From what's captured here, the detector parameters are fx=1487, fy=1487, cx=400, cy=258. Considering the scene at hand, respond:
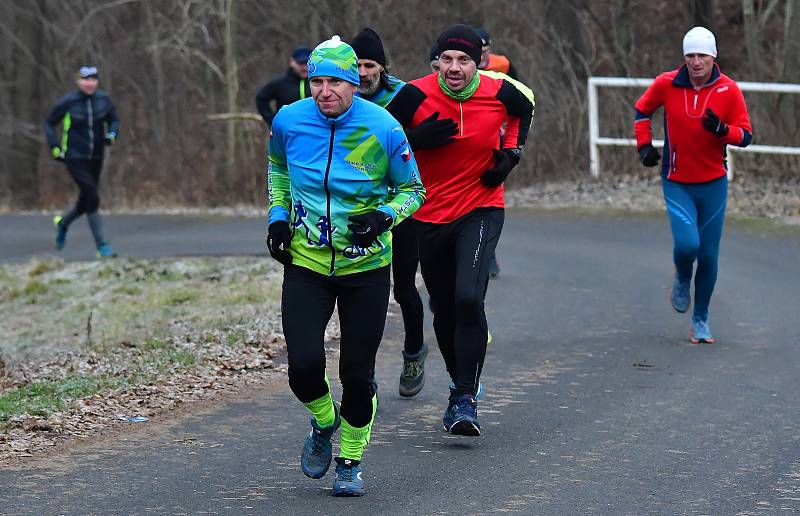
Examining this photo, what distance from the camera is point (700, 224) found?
1059 cm

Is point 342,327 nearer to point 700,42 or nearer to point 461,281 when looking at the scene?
point 461,281

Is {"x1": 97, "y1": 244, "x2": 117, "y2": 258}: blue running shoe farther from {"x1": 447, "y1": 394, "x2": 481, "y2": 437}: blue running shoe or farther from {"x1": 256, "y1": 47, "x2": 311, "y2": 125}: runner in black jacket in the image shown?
{"x1": 447, "y1": 394, "x2": 481, "y2": 437}: blue running shoe

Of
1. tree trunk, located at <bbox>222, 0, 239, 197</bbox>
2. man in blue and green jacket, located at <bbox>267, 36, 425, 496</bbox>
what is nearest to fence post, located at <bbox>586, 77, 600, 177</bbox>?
tree trunk, located at <bbox>222, 0, 239, 197</bbox>

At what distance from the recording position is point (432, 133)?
302 inches

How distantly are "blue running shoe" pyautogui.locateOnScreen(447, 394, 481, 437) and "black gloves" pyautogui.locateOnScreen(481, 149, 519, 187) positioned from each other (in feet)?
3.74

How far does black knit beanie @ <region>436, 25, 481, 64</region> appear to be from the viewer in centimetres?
763

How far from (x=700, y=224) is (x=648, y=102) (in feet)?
3.11

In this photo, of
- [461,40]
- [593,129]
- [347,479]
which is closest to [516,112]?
[461,40]

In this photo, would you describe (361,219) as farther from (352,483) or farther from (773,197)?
(773,197)

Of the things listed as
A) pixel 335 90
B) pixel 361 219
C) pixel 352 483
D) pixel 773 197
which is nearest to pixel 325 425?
pixel 352 483

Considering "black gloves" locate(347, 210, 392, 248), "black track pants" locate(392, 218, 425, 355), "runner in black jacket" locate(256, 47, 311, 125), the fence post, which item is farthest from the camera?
the fence post

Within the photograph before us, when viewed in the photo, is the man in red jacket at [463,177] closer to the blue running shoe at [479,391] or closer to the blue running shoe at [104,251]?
the blue running shoe at [479,391]

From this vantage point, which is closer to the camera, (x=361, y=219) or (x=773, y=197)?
(x=361, y=219)

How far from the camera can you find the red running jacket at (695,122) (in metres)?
10.3
